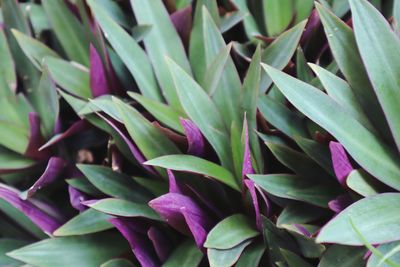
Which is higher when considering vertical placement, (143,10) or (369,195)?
(143,10)

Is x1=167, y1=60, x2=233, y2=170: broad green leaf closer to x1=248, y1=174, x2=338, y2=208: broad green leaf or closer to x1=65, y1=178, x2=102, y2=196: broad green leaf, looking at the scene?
x1=248, y1=174, x2=338, y2=208: broad green leaf

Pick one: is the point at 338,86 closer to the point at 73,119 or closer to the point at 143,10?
the point at 143,10

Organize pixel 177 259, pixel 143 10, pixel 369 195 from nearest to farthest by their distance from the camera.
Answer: pixel 369 195 < pixel 177 259 < pixel 143 10

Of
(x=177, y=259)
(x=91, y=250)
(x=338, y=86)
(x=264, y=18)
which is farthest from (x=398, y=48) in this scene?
(x=91, y=250)

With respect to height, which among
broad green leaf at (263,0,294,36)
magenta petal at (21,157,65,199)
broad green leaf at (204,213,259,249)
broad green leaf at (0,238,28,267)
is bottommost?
broad green leaf at (0,238,28,267)

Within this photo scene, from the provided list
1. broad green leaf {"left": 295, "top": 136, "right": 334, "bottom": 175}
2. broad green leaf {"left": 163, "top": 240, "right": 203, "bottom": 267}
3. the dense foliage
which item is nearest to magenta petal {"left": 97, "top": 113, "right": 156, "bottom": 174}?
the dense foliage

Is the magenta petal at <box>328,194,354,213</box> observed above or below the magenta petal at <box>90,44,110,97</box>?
below

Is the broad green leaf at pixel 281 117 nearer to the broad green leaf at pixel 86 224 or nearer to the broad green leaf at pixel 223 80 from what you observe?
the broad green leaf at pixel 223 80
